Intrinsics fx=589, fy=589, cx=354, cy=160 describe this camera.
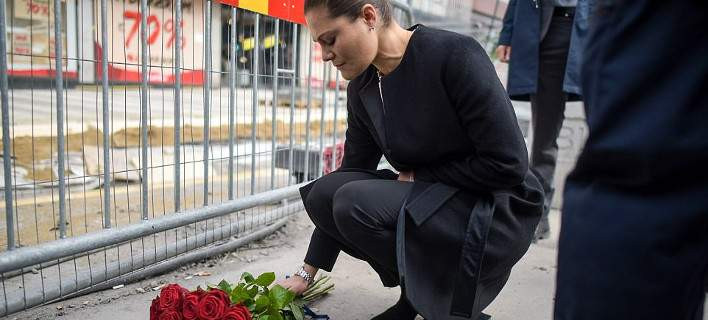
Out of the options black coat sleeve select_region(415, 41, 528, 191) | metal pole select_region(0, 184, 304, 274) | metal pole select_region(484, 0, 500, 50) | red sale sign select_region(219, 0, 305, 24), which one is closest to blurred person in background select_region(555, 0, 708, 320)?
black coat sleeve select_region(415, 41, 528, 191)

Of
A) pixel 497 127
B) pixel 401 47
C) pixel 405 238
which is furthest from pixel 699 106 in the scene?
pixel 401 47

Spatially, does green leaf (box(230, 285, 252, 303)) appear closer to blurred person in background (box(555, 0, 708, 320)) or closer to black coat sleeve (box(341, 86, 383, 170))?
black coat sleeve (box(341, 86, 383, 170))

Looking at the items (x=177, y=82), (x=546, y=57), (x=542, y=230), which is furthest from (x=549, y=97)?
(x=177, y=82)

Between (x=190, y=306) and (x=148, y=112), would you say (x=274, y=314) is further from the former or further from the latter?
(x=148, y=112)

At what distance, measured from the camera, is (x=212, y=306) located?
1.62 metres

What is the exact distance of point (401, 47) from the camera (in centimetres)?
193

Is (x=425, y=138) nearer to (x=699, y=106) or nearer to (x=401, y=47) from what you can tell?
(x=401, y=47)

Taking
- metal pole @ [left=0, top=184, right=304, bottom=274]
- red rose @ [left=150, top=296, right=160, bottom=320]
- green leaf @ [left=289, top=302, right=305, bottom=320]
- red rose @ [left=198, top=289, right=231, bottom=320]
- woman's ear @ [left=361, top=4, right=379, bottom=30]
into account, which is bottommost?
green leaf @ [left=289, top=302, right=305, bottom=320]

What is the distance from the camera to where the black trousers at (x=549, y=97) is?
3.09 meters

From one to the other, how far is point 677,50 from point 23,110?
394cm

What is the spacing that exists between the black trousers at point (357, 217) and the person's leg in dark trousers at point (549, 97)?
4.54 feet

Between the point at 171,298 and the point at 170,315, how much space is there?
0.07 m

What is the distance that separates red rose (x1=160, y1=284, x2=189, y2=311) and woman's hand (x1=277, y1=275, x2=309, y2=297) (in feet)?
1.60

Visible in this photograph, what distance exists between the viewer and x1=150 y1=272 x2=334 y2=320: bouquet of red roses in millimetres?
1608
